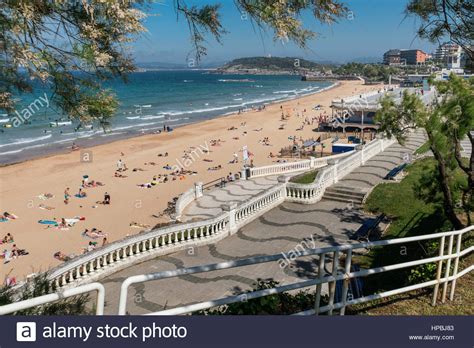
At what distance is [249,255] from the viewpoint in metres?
11.7

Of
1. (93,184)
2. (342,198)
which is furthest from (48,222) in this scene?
(342,198)

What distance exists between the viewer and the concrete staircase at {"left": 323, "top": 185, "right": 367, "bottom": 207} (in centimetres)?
1635

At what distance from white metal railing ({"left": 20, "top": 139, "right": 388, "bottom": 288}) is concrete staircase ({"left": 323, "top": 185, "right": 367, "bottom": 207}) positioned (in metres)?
0.32

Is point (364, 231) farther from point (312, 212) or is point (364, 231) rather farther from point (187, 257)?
point (187, 257)

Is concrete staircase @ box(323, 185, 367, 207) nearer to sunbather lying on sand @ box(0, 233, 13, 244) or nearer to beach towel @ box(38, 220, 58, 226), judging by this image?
beach towel @ box(38, 220, 58, 226)

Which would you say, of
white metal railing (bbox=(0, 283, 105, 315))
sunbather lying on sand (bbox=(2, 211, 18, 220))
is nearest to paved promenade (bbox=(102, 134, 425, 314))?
white metal railing (bbox=(0, 283, 105, 315))

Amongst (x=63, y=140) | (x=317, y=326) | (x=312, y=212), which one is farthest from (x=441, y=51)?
(x=63, y=140)

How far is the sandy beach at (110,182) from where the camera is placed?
63.4 feet

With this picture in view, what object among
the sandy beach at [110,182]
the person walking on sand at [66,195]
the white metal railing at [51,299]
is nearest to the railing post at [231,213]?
the sandy beach at [110,182]

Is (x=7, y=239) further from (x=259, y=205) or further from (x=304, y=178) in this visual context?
(x=304, y=178)

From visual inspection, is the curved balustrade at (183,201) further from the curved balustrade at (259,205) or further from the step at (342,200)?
the step at (342,200)

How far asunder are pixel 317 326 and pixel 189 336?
1003 mm

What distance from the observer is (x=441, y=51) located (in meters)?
6.36

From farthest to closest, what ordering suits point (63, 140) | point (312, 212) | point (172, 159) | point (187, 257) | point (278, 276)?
point (63, 140), point (172, 159), point (312, 212), point (187, 257), point (278, 276)
